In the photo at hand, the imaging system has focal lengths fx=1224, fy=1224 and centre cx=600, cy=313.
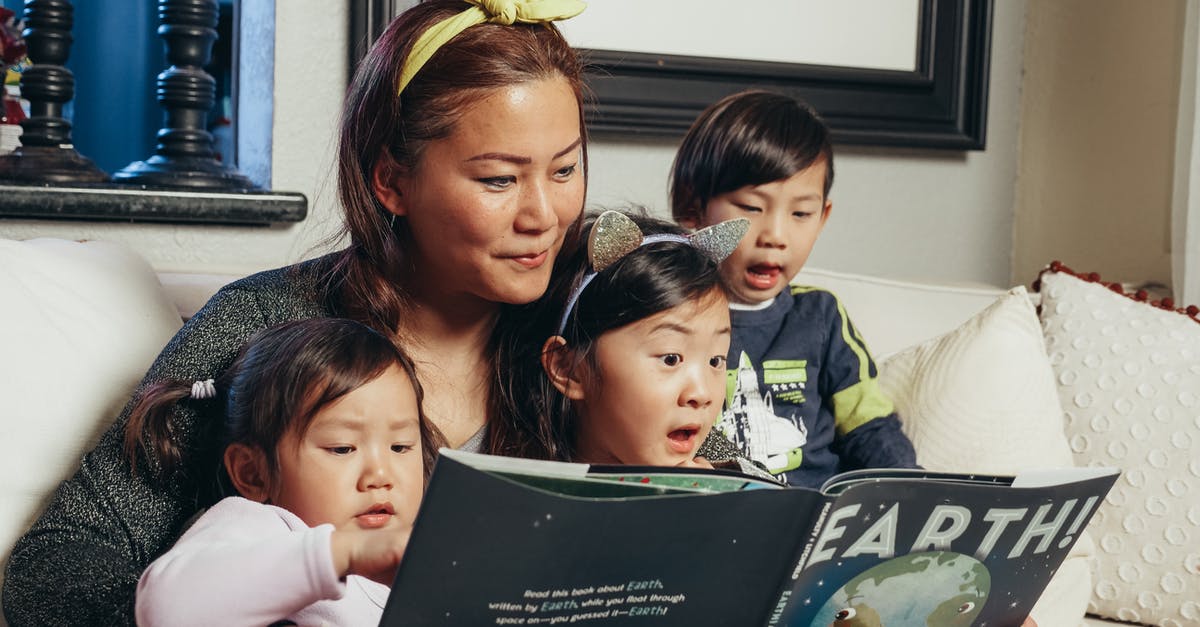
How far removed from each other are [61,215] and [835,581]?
1.36 m

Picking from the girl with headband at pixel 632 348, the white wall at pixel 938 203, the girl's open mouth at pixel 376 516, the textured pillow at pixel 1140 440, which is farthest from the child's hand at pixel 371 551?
the white wall at pixel 938 203

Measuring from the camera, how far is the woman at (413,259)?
1.21 metres

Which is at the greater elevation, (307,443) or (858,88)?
(858,88)

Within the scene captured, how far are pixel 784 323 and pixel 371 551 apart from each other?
108 centimetres

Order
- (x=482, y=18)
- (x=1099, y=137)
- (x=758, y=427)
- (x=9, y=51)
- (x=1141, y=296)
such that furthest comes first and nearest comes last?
(x=1099, y=137) < (x=9, y=51) < (x=1141, y=296) < (x=758, y=427) < (x=482, y=18)

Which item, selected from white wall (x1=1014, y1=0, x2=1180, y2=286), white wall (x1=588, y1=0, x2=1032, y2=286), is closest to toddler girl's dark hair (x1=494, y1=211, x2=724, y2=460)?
white wall (x1=588, y1=0, x2=1032, y2=286)

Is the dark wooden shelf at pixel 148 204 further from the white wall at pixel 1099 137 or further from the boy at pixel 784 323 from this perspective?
the white wall at pixel 1099 137

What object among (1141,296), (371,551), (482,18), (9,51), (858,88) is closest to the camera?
(371,551)

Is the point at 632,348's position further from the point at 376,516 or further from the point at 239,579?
the point at 239,579

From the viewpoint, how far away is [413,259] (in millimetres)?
1396

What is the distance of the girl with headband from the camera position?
4.49 ft

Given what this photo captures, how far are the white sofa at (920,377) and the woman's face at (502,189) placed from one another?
16.7 inches

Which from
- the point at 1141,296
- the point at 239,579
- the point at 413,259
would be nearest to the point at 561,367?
the point at 413,259

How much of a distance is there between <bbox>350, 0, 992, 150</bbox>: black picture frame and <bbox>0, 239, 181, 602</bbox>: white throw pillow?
3.22ft
